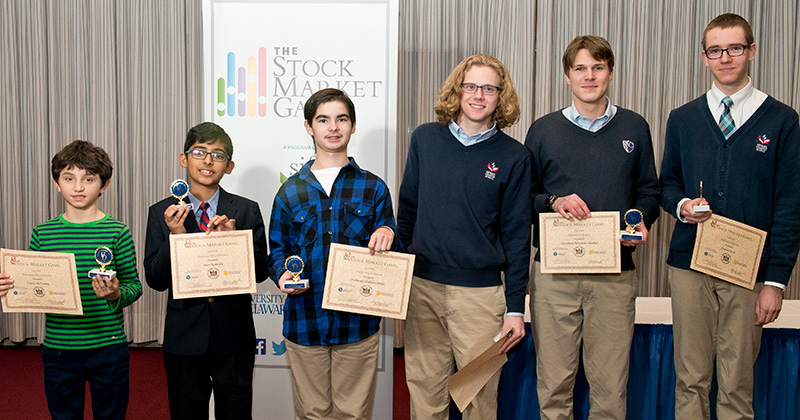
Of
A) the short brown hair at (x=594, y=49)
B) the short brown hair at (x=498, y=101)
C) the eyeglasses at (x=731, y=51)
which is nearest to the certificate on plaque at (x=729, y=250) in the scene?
the eyeglasses at (x=731, y=51)

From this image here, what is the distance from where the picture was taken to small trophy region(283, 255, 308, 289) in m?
1.97

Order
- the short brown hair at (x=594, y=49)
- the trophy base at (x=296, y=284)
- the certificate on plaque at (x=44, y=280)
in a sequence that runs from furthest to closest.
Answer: the short brown hair at (x=594, y=49) → the certificate on plaque at (x=44, y=280) → the trophy base at (x=296, y=284)

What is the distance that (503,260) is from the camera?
209 cm

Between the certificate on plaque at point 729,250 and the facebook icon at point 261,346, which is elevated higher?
the certificate on plaque at point 729,250

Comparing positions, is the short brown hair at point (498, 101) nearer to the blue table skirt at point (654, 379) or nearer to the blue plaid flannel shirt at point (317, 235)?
the blue plaid flannel shirt at point (317, 235)

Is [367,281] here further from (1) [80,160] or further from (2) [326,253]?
(1) [80,160]

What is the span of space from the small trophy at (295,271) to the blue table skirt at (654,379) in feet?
3.50

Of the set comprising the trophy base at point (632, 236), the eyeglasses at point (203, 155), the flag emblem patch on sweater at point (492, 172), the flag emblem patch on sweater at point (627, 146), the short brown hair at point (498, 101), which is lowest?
the trophy base at point (632, 236)

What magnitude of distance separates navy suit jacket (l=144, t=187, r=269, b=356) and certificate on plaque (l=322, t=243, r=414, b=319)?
0.39 metres

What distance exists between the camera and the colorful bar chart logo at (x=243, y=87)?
2885mm

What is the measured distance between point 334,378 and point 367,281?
0.44 metres

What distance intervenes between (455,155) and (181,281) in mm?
1160

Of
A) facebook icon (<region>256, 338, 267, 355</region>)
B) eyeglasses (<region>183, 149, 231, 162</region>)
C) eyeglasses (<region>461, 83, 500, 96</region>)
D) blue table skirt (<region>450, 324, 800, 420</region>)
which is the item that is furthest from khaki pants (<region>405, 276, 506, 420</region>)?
facebook icon (<region>256, 338, 267, 355</region>)

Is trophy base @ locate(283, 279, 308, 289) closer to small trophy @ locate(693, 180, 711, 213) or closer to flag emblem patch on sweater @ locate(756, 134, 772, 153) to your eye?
small trophy @ locate(693, 180, 711, 213)
